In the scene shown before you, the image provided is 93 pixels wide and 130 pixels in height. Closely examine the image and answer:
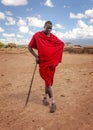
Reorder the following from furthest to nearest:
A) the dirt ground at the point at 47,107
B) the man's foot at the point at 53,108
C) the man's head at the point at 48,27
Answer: the man's head at the point at 48,27 < the man's foot at the point at 53,108 < the dirt ground at the point at 47,107

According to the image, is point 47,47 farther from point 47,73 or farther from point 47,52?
point 47,73

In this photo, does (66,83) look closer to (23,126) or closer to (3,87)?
(3,87)

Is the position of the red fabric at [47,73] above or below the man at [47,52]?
below

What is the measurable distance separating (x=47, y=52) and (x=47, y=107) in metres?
1.26

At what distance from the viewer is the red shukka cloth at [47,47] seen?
6.69 metres

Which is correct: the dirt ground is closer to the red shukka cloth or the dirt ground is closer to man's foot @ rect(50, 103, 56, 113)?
man's foot @ rect(50, 103, 56, 113)

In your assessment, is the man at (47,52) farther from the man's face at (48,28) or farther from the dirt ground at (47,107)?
the dirt ground at (47,107)

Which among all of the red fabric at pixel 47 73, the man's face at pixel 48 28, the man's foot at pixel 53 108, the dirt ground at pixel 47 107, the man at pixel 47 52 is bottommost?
the dirt ground at pixel 47 107

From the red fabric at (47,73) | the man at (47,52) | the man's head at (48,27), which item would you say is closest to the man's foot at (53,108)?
the man at (47,52)

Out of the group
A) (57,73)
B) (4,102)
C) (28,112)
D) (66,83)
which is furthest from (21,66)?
(28,112)

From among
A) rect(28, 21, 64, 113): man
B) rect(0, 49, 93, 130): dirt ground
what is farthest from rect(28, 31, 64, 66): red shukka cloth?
rect(0, 49, 93, 130): dirt ground

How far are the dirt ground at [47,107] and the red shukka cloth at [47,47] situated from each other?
1.08 m

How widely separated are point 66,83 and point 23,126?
3.85 meters

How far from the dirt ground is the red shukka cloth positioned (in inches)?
42.6
